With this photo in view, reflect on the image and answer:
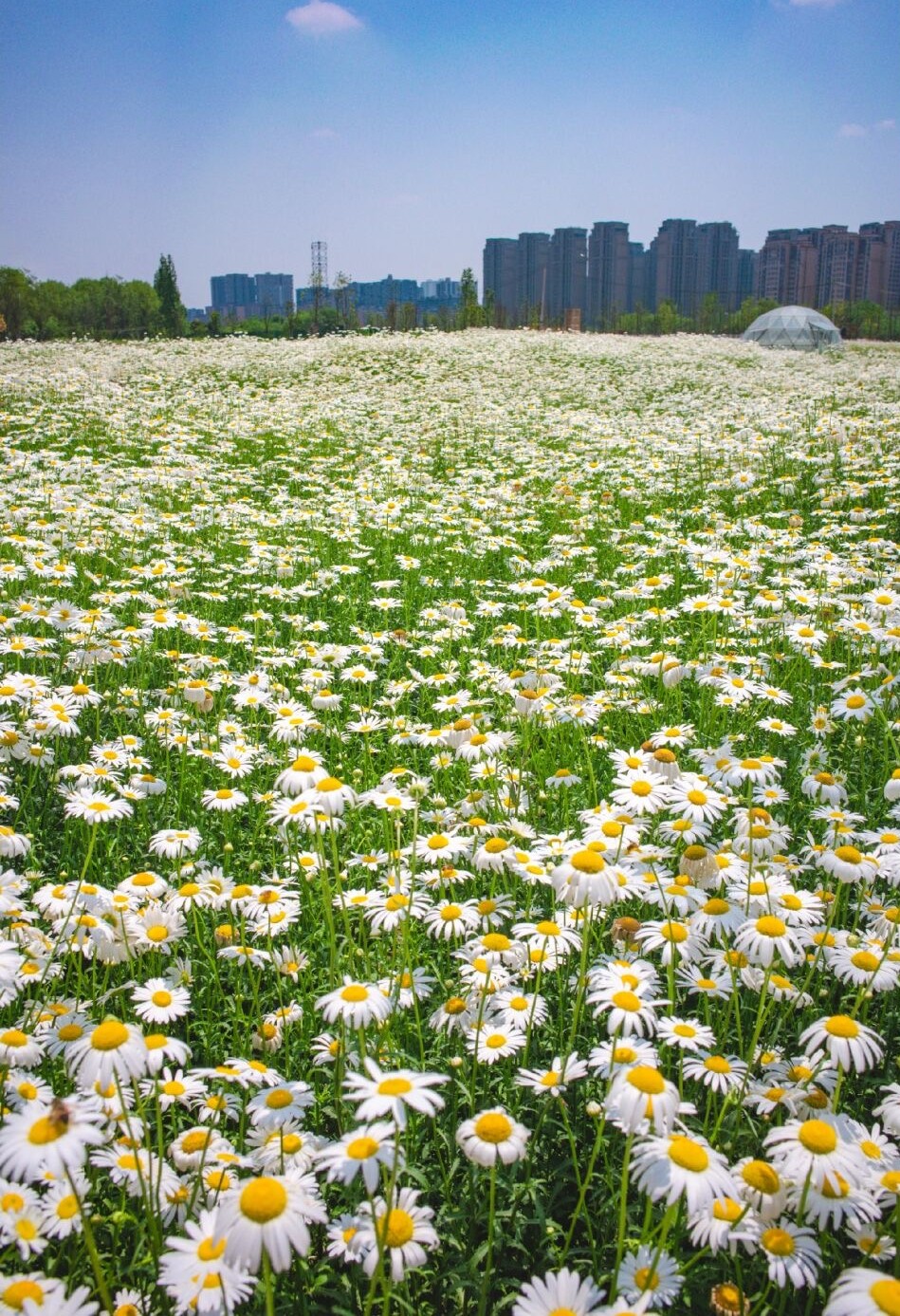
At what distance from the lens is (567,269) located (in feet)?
443

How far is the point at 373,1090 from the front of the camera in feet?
4.48

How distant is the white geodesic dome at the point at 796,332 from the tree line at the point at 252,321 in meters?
15.6

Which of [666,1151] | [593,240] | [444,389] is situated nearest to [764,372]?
[444,389]

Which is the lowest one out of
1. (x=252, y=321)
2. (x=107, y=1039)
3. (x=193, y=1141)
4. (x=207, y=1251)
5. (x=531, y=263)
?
(x=193, y=1141)

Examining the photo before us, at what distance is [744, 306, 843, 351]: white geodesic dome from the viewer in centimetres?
3466

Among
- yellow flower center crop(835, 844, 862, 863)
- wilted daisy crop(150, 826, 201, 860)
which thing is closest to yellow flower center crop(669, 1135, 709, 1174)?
yellow flower center crop(835, 844, 862, 863)

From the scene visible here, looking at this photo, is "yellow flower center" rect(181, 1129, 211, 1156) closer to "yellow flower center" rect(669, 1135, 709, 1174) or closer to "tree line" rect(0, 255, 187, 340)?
"yellow flower center" rect(669, 1135, 709, 1174)

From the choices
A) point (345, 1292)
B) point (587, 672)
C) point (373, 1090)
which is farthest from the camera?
point (587, 672)

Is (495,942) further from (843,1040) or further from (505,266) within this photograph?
(505,266)

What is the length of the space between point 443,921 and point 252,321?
7579cm

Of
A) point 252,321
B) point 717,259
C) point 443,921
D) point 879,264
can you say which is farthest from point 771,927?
point 717,259

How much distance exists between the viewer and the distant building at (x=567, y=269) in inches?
5295

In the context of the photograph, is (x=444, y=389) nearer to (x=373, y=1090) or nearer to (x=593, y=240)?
(x=373, y=1090)

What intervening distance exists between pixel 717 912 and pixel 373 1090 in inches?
44.4
